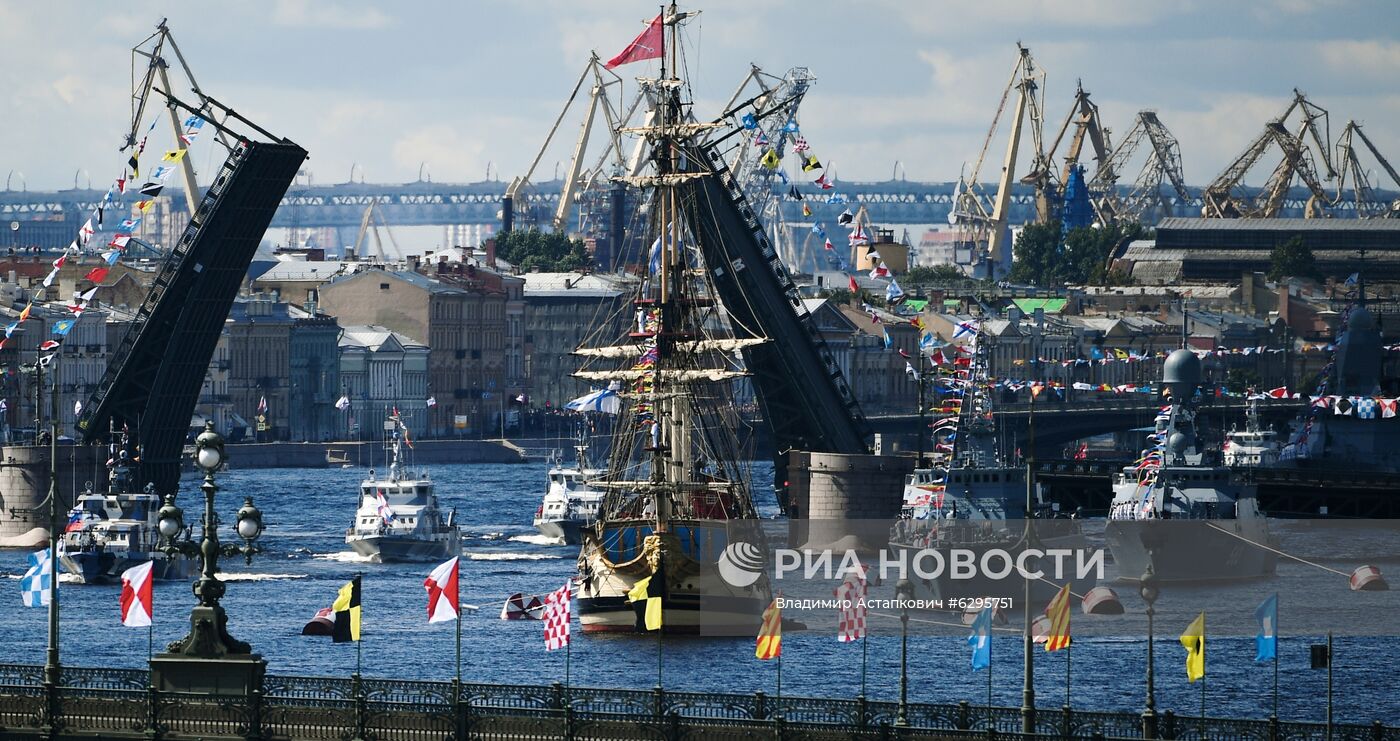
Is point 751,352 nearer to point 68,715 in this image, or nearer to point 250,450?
point 68,715

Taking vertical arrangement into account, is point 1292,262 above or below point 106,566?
above

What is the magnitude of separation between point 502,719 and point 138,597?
20.8 ft

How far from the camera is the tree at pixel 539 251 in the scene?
164000 mm

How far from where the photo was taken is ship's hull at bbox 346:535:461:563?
2822 inches

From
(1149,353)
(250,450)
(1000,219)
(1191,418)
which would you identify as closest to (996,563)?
(1191,418)

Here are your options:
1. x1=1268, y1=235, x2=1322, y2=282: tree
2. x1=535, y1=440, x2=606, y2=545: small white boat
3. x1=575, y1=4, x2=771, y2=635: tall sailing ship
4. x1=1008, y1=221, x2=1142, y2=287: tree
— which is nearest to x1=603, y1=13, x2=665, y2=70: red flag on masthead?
x1=575, y1=4, x2=771, y2=635: tall sailing ship

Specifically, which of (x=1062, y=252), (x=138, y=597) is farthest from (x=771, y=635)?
(x=1062, y=252)

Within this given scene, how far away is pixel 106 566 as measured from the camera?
64.6 meters

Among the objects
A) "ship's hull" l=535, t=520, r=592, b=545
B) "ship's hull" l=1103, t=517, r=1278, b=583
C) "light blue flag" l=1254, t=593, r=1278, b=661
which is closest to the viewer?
"light blue flag" l=1254, t=593, r=1278, b=661

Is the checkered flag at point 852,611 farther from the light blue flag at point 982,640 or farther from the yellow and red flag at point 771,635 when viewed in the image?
the light blue flag at point 982,640

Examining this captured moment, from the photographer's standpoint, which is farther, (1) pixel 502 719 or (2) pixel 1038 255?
(2) pixel 1038 255

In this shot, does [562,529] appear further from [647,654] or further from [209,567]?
[209,567]

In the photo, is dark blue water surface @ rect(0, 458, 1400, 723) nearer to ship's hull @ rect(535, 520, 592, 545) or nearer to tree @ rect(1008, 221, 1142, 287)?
ship's hull @ rect(535, 520, 592, 545)

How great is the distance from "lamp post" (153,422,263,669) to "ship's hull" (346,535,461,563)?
40.0 metres
